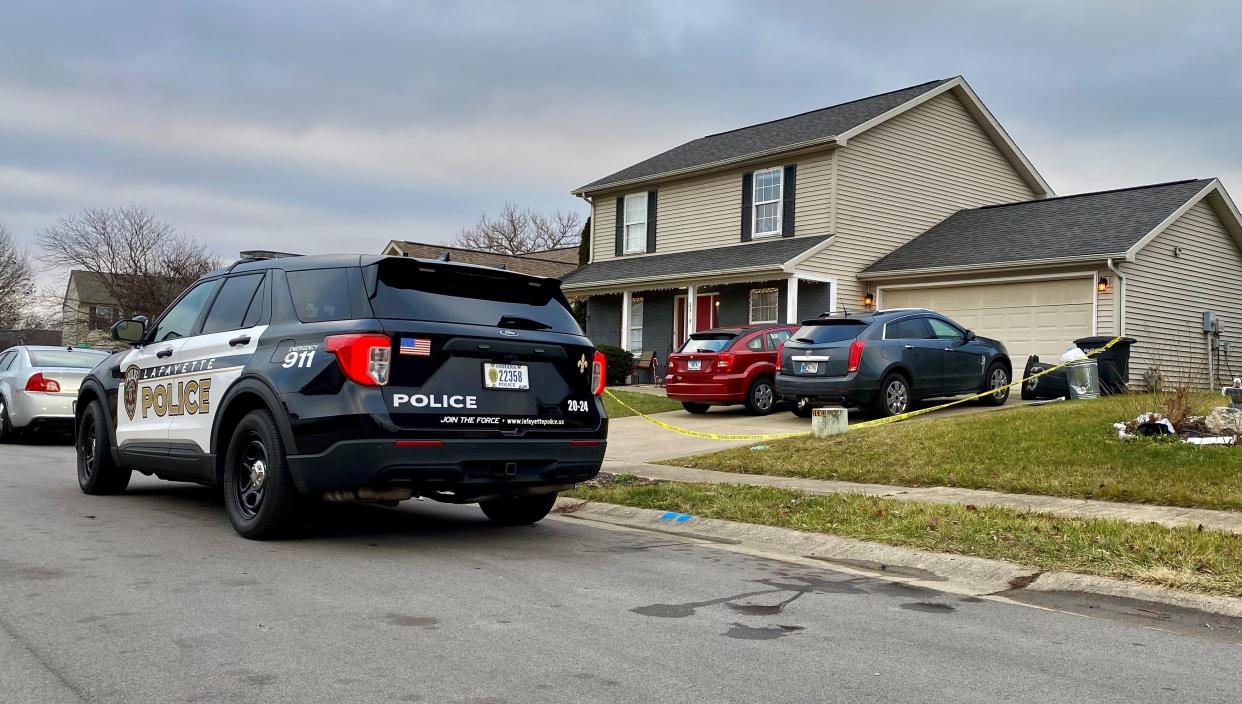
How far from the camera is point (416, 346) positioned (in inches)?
255

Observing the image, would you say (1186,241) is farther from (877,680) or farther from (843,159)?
(877,680)

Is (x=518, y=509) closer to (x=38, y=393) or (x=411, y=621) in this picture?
(x=411, y=621)

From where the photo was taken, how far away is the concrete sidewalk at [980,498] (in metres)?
7.82

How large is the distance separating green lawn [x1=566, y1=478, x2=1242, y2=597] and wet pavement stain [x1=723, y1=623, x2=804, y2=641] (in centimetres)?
236

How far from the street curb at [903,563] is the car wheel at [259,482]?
3.02 m

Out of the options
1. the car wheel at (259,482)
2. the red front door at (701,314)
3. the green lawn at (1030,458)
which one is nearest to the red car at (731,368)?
the green lawn at (1030,458)

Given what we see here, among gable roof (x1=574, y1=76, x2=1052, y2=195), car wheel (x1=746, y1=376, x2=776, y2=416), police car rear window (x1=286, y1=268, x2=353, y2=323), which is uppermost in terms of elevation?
gable roof (x1=574, y1=76, x2=1052, y2=195)

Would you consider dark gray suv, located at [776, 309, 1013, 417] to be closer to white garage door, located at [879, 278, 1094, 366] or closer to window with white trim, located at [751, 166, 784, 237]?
white garage door, located at [879, 278, 1094, 366]

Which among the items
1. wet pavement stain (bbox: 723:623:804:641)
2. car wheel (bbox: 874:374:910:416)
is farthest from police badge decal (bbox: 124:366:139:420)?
car wheel (bbox: 874:374:910:416)

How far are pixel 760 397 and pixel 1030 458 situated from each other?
7.62 metres

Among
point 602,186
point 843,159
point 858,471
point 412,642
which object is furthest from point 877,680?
point 602,186

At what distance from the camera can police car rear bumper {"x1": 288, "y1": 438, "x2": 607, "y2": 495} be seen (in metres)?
6.30

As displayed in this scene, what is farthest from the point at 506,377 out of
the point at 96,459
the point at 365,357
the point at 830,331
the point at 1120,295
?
the point at 1120,295

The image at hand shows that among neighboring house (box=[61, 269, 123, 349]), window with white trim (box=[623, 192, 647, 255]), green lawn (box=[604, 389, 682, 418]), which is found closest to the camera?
green lawn (box=[604, 389, 682, 418])
